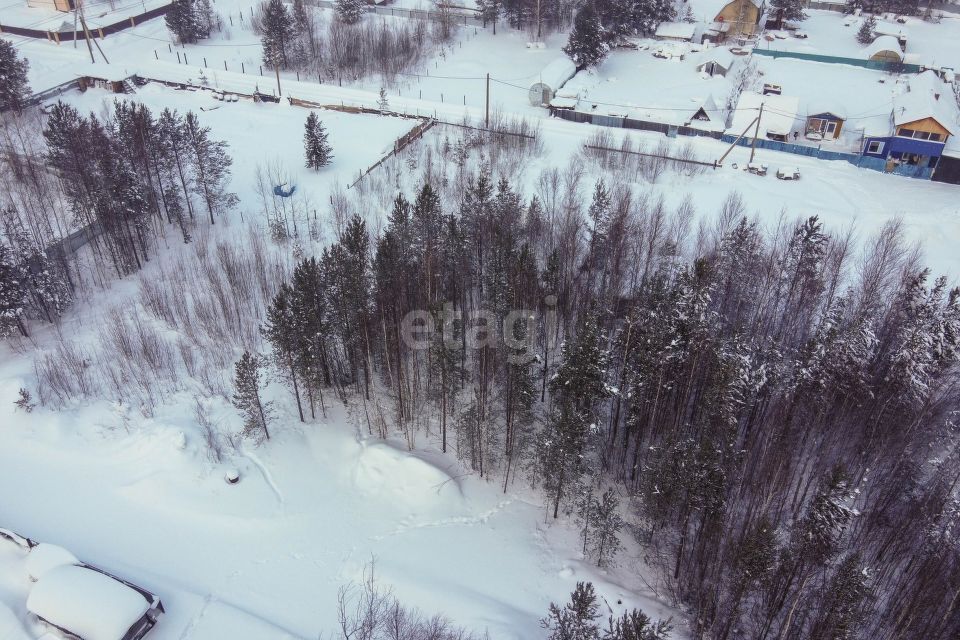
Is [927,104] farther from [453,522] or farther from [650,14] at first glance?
[453,522]

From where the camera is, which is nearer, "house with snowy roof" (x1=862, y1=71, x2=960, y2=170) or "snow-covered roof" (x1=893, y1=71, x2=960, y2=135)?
"house with snowy roof" (x1=862, y1=71, x2=960, y2=170)

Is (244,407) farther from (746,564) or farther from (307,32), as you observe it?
(307,32)

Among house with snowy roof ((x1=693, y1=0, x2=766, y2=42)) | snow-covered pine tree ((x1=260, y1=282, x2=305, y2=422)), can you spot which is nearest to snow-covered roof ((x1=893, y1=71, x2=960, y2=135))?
house with snowy roof ((x1=693, y1=0, x2=766, y2=42))

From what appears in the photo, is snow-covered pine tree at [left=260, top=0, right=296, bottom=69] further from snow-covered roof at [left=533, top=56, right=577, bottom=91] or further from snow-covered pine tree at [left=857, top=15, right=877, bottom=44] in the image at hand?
snow-covered pine tree at [left=857, top=15, right=877, bottom=44]

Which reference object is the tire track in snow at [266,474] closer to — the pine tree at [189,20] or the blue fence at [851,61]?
the pine tree at [189,20]

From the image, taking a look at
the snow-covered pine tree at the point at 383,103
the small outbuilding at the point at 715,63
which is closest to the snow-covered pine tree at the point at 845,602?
the snow-covered pine tree at the point at 383,103
